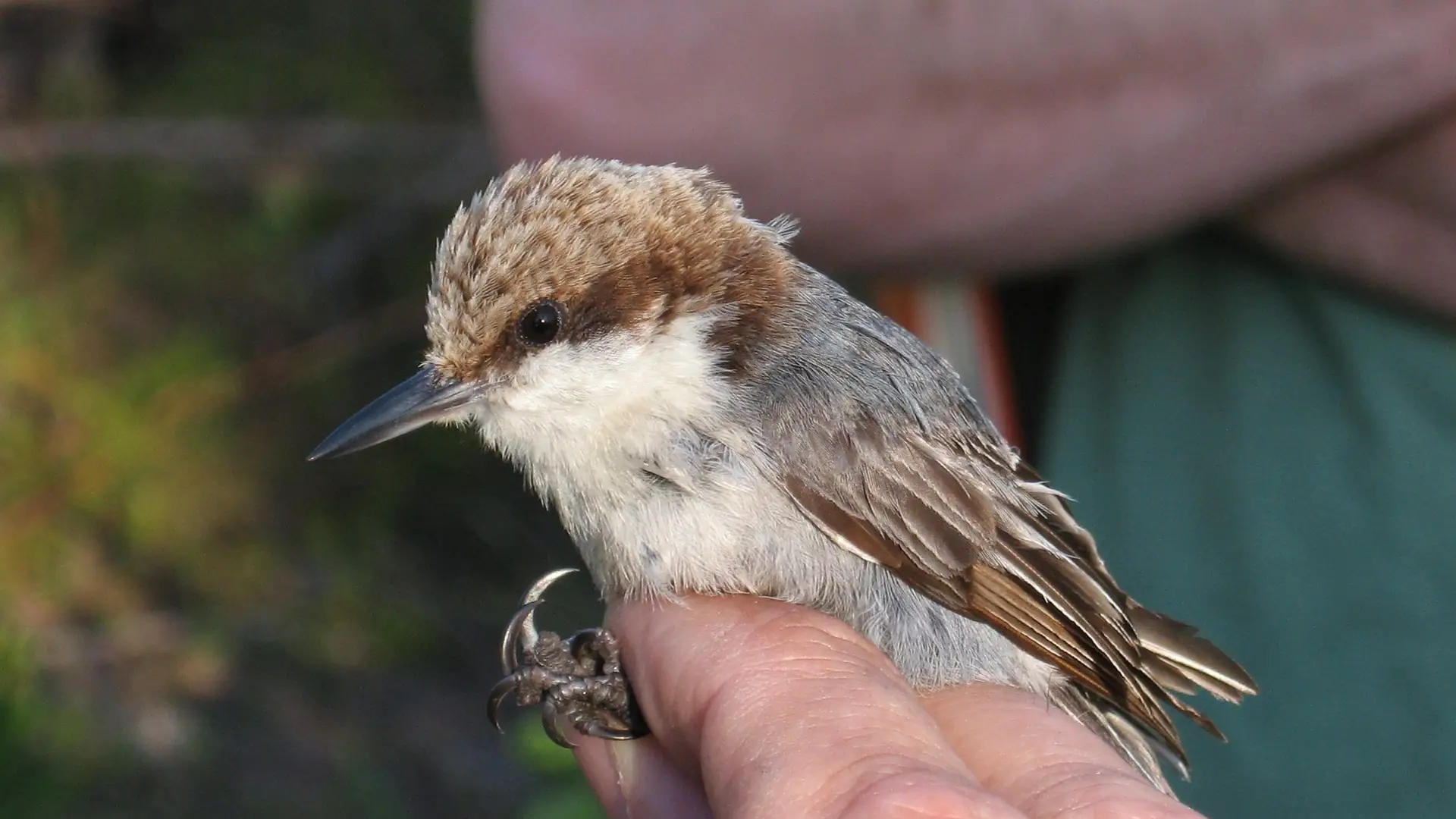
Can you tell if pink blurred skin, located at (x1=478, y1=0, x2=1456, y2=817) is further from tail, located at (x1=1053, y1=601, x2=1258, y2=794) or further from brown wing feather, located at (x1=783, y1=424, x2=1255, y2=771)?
tail, located at (x1=1053, y1=601, x2=1258, y2=794)

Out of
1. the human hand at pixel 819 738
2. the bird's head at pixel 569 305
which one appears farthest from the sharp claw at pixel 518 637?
the bird's head at pixel 569 305

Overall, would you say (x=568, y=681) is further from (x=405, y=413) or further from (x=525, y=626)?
(x=405, y=413)

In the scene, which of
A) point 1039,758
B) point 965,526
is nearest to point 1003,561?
point 965,526

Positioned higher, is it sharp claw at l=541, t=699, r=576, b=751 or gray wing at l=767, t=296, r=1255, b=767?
gray wing at l=767, t=296, r=1255, b=767

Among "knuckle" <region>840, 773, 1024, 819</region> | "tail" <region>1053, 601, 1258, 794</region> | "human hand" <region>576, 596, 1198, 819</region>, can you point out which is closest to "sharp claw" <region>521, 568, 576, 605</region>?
"human hand" <region>576, 596, 1198, 819</region>

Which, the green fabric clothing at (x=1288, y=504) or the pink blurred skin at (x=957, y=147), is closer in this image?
the pink blurred skin at (x=957, y=147)

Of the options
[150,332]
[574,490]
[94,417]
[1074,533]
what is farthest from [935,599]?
[150,332]

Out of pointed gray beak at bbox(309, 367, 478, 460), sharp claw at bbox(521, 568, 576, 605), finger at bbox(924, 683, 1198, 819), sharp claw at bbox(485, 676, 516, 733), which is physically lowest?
finger at bbox(924, 683, 1198, 819)

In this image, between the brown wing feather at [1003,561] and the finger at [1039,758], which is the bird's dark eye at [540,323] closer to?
the brown wing feather at [1003,561]
